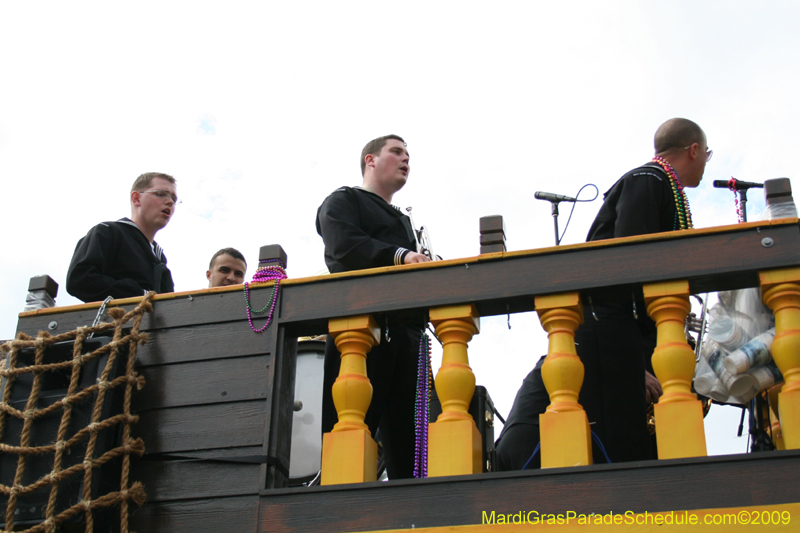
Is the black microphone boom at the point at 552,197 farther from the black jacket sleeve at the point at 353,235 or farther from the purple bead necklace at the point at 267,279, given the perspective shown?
the purple bead necklace at the point at 267,279

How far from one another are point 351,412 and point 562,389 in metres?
0.63

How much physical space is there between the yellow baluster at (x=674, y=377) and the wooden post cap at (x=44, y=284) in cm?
213

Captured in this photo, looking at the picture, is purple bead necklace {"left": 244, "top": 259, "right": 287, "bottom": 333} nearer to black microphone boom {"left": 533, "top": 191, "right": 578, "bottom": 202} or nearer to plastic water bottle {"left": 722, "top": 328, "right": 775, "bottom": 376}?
plastic water bottle {"left": 722, "top": 328, "right": 775, "bottom": 376}

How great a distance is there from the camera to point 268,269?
2.91 meters

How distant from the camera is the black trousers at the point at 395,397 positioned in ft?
10.5

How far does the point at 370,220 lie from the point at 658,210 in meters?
1.17

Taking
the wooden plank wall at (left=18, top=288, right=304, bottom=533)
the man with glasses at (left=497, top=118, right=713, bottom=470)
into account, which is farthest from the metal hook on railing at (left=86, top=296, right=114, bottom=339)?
the man with glasses at (left=497, top=118, right=713, bottom=470)

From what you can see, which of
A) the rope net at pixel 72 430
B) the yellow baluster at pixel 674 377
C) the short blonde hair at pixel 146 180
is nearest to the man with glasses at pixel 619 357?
the yellow baluster at pixel 674 377

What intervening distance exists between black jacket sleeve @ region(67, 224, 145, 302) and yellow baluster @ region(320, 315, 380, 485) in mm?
1128

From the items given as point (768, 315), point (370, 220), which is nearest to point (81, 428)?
point (370, 220)

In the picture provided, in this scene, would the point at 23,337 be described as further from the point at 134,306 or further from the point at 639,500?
the point at 639,500

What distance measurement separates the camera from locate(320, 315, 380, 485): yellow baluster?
2.45 meters

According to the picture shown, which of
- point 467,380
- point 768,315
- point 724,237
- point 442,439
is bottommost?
point 442,439

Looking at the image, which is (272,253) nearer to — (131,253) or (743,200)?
(131,253)
